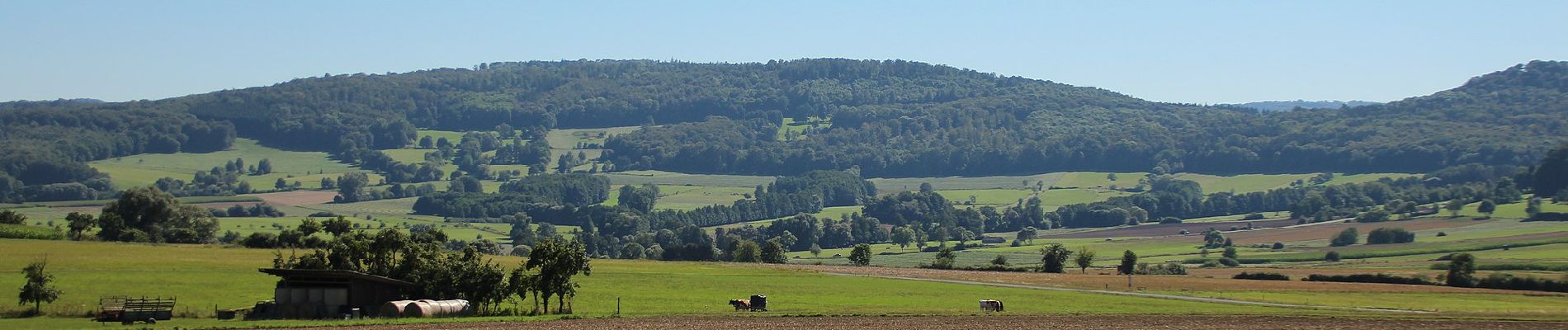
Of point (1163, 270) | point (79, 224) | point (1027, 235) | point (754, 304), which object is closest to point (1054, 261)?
point (1163, 270)

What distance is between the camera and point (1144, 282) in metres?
89.5

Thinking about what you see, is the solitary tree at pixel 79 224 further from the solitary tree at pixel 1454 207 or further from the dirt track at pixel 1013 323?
the solitary tree at pixel 1454 207

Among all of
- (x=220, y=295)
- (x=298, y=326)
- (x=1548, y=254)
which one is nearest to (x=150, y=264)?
(x=220, y=295)

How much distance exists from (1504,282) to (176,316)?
246ft

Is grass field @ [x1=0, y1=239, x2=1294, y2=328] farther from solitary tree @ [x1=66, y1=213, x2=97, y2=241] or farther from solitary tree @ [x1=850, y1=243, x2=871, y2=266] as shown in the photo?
solitary tree @ [x1=850, y1=243, x2=871, y2=266]

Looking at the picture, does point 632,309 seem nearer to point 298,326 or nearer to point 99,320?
point 298,326

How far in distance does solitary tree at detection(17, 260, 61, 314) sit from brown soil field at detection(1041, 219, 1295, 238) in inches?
5468

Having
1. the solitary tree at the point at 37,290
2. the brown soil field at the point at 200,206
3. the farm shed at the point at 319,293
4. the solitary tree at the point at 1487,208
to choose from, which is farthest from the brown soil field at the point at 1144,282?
the brown soil field at the point at 200,206

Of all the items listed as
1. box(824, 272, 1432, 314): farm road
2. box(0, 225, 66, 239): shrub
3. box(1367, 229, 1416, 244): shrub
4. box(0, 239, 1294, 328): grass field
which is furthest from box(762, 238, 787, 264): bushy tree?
box(1367, 229, 1416, 244): shrub

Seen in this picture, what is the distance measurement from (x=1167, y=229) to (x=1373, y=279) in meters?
97.7

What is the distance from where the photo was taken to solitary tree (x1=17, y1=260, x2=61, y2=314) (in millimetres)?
53938

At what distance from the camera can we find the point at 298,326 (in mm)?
49562

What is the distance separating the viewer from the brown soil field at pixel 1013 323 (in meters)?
52.5

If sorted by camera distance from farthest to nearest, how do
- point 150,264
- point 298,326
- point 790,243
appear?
1. point 790,243
2. point 150,264
3. point 298,326
